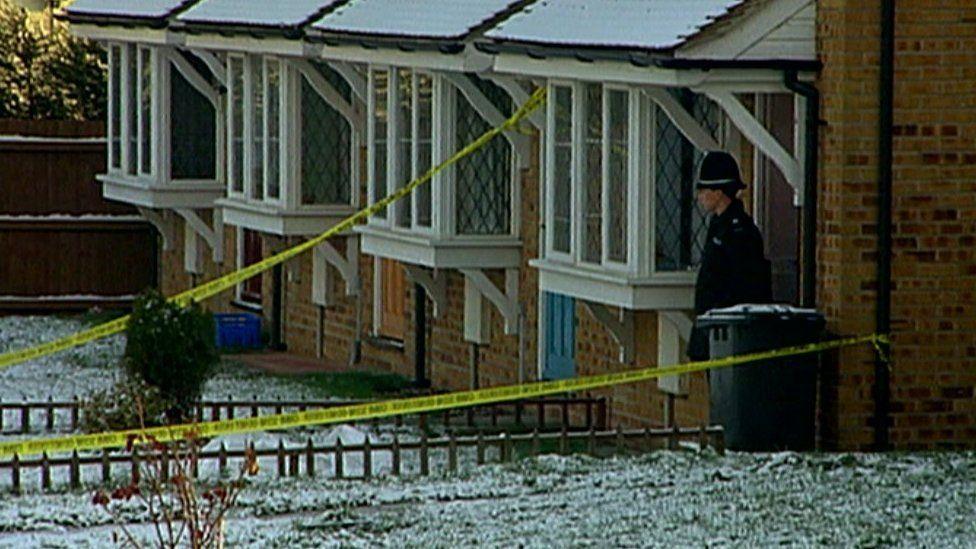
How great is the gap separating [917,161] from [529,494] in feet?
11.5

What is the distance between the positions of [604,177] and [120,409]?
3754 mm

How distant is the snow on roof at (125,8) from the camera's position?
103ft

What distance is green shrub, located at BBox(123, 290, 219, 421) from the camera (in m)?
23.1

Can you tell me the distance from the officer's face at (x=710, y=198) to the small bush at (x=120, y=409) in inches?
168

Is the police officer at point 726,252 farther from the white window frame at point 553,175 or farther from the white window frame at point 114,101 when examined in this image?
the white window frame at point 114,101

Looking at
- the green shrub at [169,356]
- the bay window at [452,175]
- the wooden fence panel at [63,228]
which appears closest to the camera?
the green shrub at [169,356]

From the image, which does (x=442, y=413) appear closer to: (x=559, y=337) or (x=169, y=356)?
(x=559, y=337)

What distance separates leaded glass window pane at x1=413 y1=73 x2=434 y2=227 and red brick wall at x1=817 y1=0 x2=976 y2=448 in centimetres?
594

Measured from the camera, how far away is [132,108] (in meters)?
33.0

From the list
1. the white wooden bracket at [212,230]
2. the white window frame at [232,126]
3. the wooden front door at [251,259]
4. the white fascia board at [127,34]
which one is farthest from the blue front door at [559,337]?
the white wooden bracket at [212,230]

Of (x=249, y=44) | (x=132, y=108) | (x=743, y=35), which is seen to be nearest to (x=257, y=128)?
(x=249, y=44)

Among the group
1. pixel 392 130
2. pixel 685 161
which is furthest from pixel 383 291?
pixel 685 161

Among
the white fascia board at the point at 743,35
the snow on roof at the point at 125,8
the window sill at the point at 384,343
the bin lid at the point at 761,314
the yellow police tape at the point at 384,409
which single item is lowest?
the window sill at the point at 384,343

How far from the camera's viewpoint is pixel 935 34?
64.5 ft
